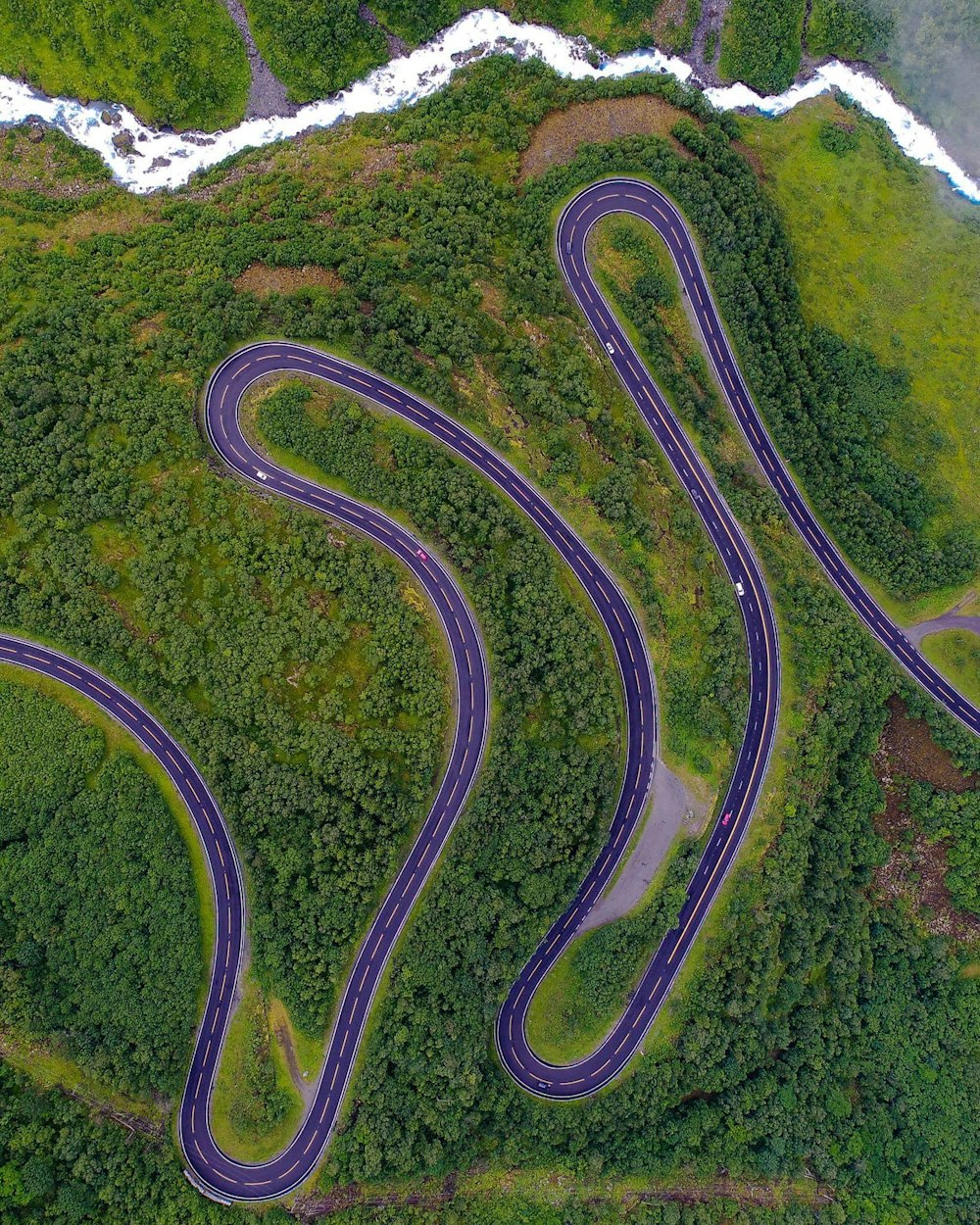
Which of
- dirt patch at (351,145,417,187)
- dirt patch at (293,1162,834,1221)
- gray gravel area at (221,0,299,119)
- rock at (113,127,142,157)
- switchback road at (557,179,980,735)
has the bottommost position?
dirt patch at (293,1162,834,1221)

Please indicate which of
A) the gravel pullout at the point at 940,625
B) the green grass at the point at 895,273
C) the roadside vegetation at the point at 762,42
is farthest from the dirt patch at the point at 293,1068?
the roadside vegetation at the point at 762,42

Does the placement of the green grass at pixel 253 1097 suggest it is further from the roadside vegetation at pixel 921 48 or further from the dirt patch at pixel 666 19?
the roadside vegetation at pixel 921 48

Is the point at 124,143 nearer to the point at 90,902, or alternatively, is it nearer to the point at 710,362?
the point at 710,362

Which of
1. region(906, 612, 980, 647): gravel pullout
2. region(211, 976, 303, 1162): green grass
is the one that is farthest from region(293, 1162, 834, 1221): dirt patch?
region(906, 612, 980, 647): gravel pullout

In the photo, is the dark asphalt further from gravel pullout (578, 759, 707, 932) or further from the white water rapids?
the white water rapids

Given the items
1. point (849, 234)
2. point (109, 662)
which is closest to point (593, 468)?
point (849, 234)

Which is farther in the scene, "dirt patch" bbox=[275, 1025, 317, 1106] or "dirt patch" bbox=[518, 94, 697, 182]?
"dirt patch" bbox=[518, 94, 697, 182]

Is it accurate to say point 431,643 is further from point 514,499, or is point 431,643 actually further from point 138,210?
point 138,210

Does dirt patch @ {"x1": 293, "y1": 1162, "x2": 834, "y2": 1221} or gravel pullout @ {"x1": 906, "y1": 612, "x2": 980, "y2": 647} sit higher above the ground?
gravel pullout @ {"x1": 906, "y1": 612, "x2": 980, "y2": 647}
